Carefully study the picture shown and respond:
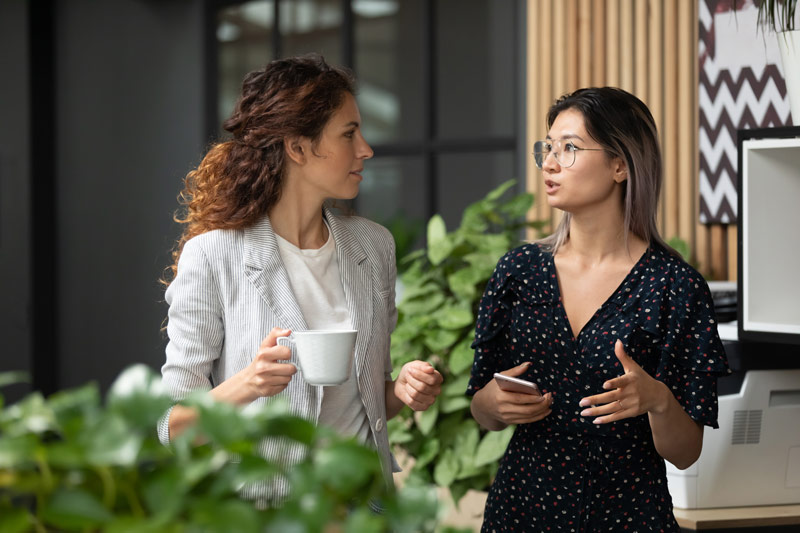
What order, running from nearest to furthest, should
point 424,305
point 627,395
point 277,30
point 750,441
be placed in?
1. point 627,395
2. point 750,441
3. point 424,305
4. point 277,30

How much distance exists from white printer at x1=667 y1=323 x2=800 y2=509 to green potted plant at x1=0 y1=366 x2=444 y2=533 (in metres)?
1.74

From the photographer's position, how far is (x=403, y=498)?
0.58 metres

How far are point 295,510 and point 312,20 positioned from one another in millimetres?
4993

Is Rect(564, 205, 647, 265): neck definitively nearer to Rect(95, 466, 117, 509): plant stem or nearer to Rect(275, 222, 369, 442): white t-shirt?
Rect(275, 222, 369, 442): white t-shirt

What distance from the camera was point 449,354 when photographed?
321 centimetres

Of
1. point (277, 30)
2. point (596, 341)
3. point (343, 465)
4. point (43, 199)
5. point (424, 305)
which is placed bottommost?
point (424, 305)

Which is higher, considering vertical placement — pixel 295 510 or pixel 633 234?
pixel 633 234

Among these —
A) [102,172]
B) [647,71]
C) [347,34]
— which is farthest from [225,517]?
[102,172]

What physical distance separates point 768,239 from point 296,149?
1.11 m

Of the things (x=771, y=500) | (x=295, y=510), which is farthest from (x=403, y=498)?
(x=771, y=500)

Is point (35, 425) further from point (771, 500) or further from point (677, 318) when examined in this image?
point (771, 500)

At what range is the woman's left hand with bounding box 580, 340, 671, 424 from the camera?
1.54 meters

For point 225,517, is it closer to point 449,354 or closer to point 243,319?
point 243,319

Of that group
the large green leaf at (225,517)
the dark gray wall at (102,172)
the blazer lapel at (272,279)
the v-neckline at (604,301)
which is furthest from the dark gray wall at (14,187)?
the large green leaf at (225,517)
